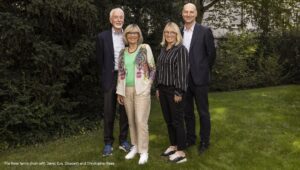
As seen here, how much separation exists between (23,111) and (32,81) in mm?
683

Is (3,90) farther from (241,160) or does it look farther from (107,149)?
(241,160)

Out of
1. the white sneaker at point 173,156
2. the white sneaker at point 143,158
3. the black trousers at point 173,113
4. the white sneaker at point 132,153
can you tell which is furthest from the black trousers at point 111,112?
the white sneaker at point 173,156

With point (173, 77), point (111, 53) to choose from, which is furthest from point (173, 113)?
point (111, 53)

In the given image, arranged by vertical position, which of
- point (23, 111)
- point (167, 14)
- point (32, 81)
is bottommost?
point (23, 111)

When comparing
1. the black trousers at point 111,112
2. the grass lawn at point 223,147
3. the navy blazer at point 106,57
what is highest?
the navy blazer at point 106,57

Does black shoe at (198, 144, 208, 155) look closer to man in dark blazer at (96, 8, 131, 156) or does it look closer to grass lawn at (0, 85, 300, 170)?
grass lawn at (0, 85, 300, 170)

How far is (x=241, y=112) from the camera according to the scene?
372 inches

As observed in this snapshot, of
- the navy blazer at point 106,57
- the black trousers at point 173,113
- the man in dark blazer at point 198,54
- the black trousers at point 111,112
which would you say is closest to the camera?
the black trousers at point 173,113

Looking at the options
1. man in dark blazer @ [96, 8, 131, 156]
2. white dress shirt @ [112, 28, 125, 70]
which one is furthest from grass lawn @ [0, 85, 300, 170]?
white dress shirt @ [112, 28, 125, 70]

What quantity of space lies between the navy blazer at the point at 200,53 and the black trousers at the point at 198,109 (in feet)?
0.41

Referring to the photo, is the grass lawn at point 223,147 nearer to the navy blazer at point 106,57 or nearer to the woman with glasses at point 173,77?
the woman with glasses at point 173,77

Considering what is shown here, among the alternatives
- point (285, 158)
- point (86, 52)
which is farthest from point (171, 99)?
point (86, 52)

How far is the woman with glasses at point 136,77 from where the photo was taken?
19.6ft

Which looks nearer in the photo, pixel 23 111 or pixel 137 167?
pixel 137 167
